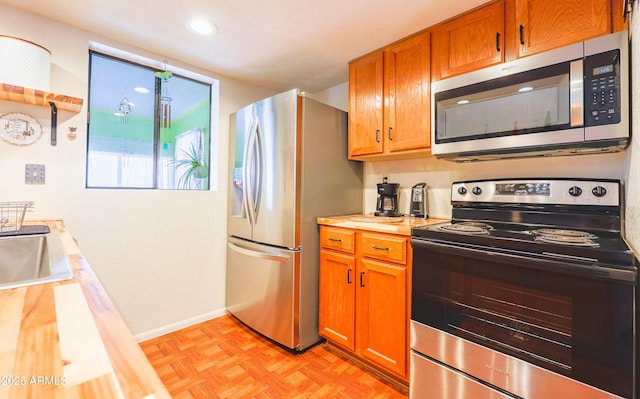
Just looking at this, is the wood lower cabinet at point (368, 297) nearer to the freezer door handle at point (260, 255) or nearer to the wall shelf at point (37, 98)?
the freezer door handle at point (260, 255)

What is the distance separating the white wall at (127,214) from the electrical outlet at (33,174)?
0.08 ft

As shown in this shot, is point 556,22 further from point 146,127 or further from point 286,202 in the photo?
point 146,127

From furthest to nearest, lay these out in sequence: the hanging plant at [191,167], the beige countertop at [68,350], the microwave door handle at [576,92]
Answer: the hanging plant at [191,167] → the microwave door handle at [576,92] → the beige countertop at [68,350]

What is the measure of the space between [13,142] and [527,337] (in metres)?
2.87

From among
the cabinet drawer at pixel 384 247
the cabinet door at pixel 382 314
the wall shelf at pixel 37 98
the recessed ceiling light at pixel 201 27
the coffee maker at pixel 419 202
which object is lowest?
the cabinet door at pixel 382 314

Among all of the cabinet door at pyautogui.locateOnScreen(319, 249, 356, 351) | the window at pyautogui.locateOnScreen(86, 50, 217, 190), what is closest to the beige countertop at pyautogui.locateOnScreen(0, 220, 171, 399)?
the cabinet door at pyautogui.locateOnScreen(319, 249, 356, 351)

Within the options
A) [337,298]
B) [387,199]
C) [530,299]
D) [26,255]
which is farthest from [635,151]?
[26,255]

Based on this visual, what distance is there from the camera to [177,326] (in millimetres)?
2383

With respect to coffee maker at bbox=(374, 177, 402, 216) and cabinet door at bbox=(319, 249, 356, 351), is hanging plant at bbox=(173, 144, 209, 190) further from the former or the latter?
coffee maker at bbox=(374, 177, 402, 216)

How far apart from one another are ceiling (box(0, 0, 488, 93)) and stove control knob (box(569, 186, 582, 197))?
1.12m

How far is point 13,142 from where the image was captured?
5.67ft

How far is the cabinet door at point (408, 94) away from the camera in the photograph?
6.09 feet

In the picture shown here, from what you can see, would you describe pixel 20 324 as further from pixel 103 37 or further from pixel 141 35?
pixel 103 37

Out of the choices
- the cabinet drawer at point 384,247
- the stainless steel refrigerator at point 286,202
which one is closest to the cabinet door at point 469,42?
the stainless steel refrigerator at point 286,202
